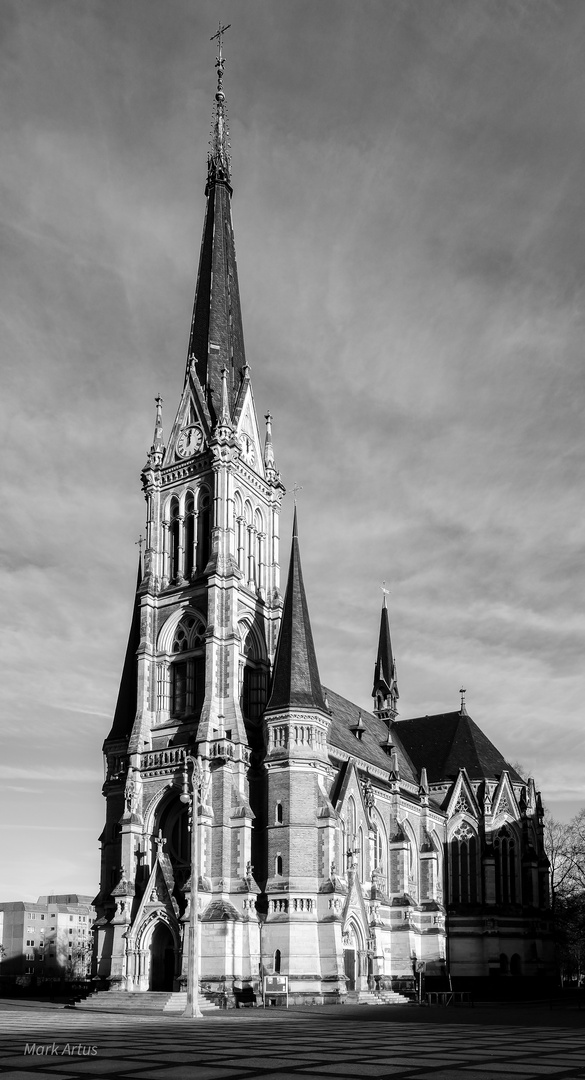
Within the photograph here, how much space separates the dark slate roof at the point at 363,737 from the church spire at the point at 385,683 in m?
7.20

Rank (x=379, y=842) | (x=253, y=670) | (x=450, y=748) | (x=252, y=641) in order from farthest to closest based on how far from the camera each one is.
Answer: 1. (x=450, y=748)
2. (x=379, y=842)
3. (x=252, y=641)
4. (x=253, y=670)

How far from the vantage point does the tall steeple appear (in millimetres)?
66906

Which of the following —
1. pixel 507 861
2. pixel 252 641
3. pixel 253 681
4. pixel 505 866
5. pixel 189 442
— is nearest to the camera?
pixel 253 681

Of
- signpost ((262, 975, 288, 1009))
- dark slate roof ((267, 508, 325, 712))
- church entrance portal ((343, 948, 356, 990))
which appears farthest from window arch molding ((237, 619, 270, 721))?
signpost ((262, 975, 288, 1009))

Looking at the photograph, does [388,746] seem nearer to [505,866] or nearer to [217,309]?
[505,866]

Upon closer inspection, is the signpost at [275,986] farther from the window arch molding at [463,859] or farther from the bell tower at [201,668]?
the window arch molding at [463,859]

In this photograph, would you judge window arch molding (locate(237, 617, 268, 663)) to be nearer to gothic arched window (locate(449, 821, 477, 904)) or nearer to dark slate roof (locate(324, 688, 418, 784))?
dark slate roof (locate(324, 688, 418, 784))

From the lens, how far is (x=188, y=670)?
58.3m

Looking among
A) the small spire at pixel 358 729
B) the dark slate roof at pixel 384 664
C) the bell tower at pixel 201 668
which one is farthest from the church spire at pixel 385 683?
the bell tower at pixel 201 668

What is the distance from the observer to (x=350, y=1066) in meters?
17.7

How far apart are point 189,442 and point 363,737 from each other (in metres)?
24.2

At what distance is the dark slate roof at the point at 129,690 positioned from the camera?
2415 inches

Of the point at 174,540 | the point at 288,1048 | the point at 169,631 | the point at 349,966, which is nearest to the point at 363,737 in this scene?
the point at 169,631

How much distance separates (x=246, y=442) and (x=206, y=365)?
6036mm
